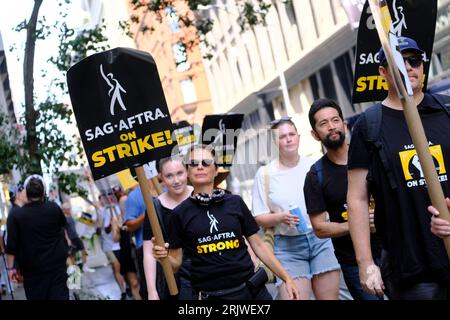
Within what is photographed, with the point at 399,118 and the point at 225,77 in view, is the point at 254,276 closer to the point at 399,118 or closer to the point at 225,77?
the point at 399,118

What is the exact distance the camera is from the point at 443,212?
402cm

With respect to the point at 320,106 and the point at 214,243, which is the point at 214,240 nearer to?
the point at 214,243

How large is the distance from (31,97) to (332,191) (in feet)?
24.0

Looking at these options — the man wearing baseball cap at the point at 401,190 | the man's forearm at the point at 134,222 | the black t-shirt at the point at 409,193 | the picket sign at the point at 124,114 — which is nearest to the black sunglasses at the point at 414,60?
the man wearing baseball cap at the point at 401,190

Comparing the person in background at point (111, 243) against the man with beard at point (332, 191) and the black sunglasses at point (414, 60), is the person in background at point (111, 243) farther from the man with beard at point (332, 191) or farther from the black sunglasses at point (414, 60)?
the black sunglasses at point (414, 60)

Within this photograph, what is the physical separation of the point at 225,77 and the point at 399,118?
4582cm

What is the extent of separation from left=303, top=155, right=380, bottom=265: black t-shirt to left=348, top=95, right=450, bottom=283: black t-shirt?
1.77 meters

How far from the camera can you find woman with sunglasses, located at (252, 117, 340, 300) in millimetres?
7145

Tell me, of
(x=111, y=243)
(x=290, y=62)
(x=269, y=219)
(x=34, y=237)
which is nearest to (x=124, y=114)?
(x=269, y=219)

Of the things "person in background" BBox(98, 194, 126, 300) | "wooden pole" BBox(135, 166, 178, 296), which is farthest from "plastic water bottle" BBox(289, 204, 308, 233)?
"person in background" BBox(98, 194, 126, 300)

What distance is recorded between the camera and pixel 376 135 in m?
4.44

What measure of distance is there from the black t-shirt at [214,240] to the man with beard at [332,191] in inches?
21.1

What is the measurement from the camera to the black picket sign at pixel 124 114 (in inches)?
256
